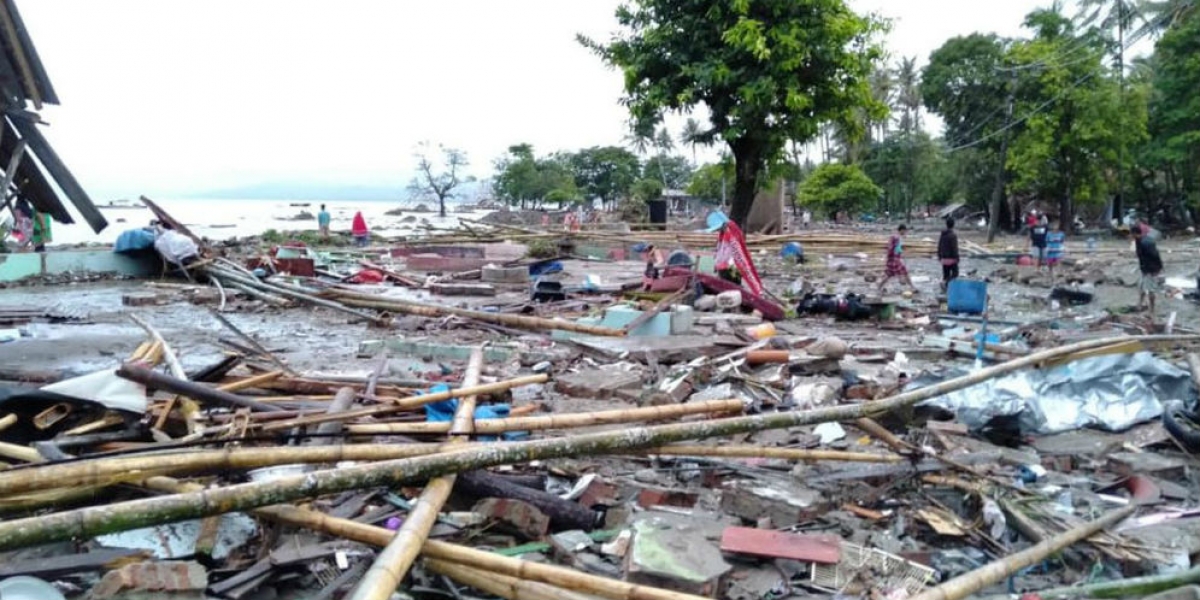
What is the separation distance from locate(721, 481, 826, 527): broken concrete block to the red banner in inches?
296

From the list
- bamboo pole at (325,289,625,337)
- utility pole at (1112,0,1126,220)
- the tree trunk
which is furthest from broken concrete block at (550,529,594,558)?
utility pole at (1112,0,1126,220)

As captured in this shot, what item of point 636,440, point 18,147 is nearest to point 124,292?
point 18,147

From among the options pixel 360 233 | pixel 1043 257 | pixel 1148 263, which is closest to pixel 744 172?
pixel 1043 257

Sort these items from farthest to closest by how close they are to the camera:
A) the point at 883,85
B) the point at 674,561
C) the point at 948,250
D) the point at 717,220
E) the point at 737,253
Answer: the point at 883,85 < the point at 948,250 < the point at 737,253 < the point at 717,220 < the point at 674,561

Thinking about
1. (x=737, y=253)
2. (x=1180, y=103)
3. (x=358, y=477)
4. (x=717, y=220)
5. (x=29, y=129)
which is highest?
(x=1180, y=103)

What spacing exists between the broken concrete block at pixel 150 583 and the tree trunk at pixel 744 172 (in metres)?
16.5

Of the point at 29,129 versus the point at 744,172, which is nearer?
the point at 29,129

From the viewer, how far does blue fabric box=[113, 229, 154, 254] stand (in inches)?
610

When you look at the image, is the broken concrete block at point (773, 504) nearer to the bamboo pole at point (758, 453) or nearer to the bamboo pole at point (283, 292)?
the bamboo pole at point (758, 453)

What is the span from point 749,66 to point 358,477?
15967 millimetres

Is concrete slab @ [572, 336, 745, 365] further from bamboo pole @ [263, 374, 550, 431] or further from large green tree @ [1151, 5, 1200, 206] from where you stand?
large green tree @ [1151, 5, 1200, 206]

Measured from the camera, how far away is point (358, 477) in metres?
3.04

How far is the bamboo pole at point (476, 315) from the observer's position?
Result: 907 centimetres

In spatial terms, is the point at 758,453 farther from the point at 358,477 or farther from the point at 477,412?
the point at 358,477
